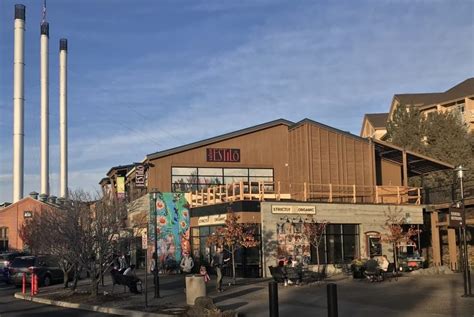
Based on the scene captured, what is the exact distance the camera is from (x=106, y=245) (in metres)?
22.3

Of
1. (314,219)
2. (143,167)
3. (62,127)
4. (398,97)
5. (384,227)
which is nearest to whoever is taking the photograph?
(314,219)

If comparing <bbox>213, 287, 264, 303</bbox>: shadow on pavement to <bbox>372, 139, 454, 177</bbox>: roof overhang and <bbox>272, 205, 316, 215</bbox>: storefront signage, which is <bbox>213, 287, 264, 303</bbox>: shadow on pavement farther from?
<bbox>372, 139, 454, 177</bbox>: roof overhang

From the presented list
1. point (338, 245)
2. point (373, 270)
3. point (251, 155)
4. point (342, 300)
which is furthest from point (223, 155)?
point (342, 300)

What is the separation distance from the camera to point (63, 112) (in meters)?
90.4

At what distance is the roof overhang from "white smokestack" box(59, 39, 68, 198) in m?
56.7

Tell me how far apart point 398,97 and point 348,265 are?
51.1 m

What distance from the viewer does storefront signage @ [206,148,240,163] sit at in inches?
1581

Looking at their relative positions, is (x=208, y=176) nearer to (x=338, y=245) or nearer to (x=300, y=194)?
(x=300, y=194)

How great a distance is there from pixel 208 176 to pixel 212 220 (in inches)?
290

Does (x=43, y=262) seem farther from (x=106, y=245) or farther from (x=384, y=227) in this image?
(x=384, y=227)

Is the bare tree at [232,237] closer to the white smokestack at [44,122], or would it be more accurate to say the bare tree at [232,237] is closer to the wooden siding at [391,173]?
the wooden siding at [391,173]

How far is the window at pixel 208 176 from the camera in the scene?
3931 cm

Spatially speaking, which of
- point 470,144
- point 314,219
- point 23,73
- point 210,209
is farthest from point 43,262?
point 23,73

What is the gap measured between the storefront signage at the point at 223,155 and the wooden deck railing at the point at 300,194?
2.65 meters
